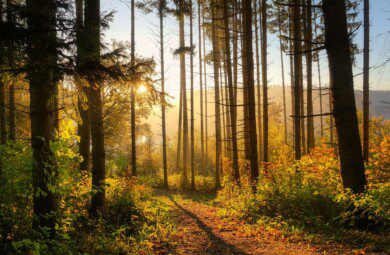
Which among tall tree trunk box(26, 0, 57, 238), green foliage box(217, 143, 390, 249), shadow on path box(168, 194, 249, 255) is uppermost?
tall tree trunk box(26, 0, 57, 238)

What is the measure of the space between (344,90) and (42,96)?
5.76m

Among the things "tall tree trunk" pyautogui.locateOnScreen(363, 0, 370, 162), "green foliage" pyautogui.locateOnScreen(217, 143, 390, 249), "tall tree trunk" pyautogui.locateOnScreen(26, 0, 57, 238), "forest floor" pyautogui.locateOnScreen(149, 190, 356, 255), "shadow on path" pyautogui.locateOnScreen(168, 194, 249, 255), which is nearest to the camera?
"tall tree trunk" pyautogui.locateOnScreen(26, 0, 57, 238)

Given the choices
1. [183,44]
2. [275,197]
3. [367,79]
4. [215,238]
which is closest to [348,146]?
[275,197]

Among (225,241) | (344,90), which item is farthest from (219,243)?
(344,90)

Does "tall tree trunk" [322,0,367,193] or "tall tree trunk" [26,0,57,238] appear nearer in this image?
"tall tree trunk" [26,0,57,238]

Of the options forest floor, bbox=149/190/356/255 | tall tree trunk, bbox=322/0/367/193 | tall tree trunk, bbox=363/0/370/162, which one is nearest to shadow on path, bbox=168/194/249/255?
forest floor, bbox=149/190/356/255

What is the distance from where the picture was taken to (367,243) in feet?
16.2

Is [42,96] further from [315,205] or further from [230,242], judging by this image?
[315,205]

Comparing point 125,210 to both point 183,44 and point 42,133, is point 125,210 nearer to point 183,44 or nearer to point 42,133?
point 42,133

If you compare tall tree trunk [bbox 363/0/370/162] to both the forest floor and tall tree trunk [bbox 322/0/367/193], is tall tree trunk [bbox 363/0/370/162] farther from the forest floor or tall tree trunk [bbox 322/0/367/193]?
the forest floor

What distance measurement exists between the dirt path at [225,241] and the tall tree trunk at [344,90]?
179cm

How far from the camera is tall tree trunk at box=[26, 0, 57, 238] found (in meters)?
3.56

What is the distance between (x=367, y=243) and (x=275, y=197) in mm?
3128

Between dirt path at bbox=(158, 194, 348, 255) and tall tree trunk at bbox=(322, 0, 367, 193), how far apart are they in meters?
1.79
